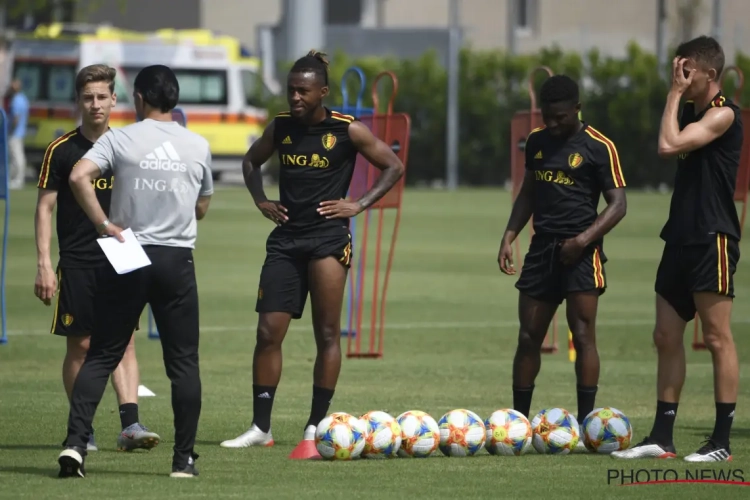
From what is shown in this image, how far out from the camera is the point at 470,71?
141 feet

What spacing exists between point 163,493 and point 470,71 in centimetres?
3621

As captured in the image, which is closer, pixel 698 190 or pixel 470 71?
pixel 698 190

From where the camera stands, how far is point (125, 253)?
24.4 ft

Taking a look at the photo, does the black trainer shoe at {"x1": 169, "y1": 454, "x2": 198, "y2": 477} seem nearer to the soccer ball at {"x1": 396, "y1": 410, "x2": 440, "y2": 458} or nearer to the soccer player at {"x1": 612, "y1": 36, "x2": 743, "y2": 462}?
the soccer ball at {"x1": 396, "y1": 410, "x2": 440, "y2": 458}

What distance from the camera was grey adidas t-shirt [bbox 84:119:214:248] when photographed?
25.0 feet

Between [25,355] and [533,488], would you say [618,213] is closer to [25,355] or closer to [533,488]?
[533,488]

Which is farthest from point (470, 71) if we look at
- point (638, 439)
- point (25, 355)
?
point (638, 439)

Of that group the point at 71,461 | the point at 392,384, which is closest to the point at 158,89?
the point at 71,461

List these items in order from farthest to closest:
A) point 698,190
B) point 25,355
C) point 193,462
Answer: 1. point 25,355
2. point 698,190
3. point 193,462

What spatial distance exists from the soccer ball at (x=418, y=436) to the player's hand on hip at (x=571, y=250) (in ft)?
4.10

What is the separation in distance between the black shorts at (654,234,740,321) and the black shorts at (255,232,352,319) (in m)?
1.82

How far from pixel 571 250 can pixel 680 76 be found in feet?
4.16

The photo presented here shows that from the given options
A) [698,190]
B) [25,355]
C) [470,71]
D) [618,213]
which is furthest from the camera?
[470,71]

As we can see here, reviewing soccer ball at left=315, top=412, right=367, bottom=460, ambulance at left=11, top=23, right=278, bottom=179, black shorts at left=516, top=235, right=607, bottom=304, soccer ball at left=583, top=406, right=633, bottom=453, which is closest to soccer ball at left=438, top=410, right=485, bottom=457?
soccer ball at left=315, top=412, right=367, bottom=460
